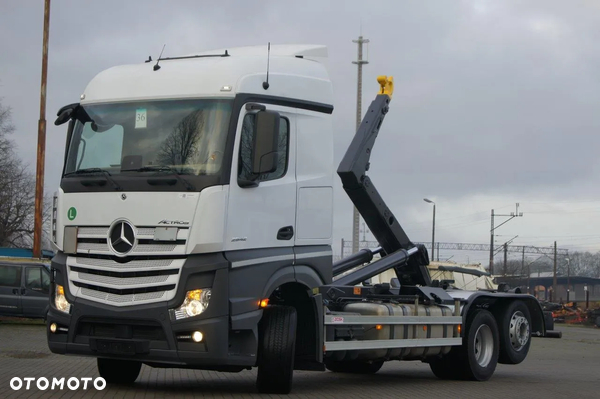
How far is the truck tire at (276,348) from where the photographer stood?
10.6 meters

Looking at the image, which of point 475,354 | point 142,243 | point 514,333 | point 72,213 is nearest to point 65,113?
point 72,213

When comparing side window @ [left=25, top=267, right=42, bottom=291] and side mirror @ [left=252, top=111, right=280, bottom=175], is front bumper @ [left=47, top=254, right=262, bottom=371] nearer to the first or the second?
side mirror @ [left=252, top=111, right=280, bottom=175]

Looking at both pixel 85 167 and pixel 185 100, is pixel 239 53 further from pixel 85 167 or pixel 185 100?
pixel 85 167

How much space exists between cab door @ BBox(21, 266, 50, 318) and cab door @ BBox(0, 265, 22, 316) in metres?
0.18

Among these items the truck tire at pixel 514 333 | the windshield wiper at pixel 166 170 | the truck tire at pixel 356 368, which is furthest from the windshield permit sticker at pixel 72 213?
the truck tire at pixel 514 333

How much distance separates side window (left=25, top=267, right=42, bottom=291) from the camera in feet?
94.0

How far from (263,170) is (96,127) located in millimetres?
2167

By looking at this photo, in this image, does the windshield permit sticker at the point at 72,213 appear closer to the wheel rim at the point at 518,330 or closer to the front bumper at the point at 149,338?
the front bumper at the point at 149,338

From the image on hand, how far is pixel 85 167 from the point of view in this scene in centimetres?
1065

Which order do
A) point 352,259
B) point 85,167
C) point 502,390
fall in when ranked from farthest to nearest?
point 352,259
point 502,390
point 85,167

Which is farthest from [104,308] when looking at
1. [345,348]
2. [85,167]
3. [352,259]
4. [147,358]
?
[352,259]

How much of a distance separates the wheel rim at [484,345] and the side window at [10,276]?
17.8 meters

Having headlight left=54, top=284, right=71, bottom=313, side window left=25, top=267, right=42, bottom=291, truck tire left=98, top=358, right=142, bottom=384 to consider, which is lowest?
truck tire left=98, top=358, right=142, bottom=384

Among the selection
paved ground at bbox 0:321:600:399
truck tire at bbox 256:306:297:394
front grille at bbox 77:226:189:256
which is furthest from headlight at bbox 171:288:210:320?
paved ground at bbox 0:321:600:399
